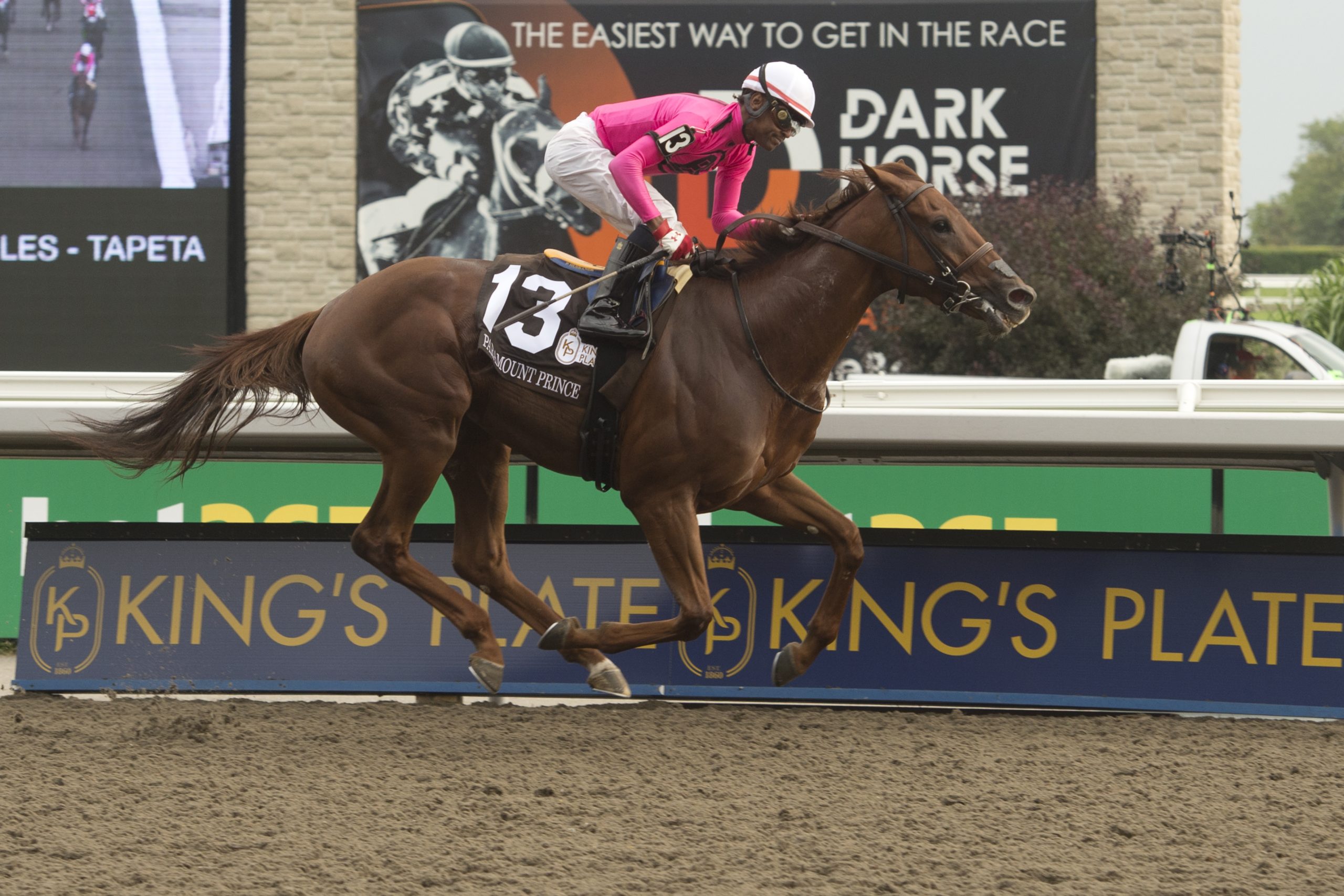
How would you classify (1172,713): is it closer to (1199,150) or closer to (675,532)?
(675,532)

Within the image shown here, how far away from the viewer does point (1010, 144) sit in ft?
52.2

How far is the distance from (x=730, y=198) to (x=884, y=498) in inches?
87.5

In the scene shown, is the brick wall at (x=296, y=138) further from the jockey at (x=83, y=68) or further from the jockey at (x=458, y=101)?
the jockey at (x=83, y=68)

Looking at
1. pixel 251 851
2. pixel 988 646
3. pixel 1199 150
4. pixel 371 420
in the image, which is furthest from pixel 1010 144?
pixel 251 851

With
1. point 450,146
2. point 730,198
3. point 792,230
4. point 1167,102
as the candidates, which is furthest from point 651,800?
point 1167,102

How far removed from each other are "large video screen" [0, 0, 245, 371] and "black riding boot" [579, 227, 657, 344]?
490 inches

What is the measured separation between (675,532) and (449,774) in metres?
1.05

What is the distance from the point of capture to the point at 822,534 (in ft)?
16.7

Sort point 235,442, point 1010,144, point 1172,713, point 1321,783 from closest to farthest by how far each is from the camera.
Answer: point 1321,783 < point 1172,713 < point 235,442 < point 1010,144

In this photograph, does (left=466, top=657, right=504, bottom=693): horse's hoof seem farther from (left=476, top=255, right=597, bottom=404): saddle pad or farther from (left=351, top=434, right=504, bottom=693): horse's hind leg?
(left=476, top=255, right=597, bottom=404): saddle pad

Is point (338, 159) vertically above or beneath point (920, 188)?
above

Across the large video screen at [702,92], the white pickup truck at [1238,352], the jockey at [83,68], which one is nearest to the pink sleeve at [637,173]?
the white pickup truck at [1238,352]

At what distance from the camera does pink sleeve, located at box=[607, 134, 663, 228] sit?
460cm

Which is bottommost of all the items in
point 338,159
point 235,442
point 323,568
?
point 323,568
